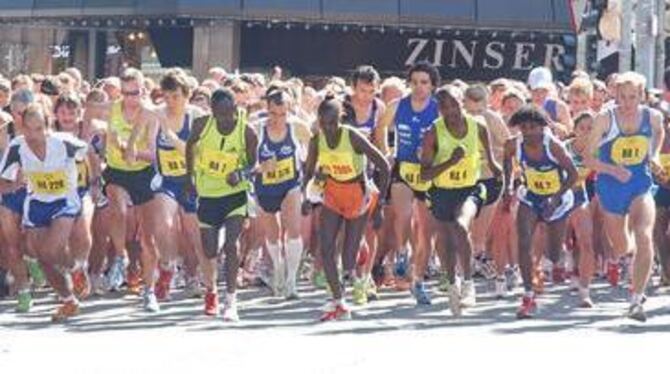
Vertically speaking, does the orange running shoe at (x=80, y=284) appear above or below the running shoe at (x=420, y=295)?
above

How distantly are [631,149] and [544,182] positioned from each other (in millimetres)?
715

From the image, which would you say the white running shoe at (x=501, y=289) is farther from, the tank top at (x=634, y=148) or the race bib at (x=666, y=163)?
the tank top at (x=634, y=148)

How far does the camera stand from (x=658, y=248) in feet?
42.3

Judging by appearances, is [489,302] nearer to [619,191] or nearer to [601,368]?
[619,191]

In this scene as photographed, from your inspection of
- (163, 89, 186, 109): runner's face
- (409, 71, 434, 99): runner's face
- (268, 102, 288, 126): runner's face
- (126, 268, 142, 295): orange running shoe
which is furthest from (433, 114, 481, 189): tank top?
(126, 268, 142, 295): orange running shoe

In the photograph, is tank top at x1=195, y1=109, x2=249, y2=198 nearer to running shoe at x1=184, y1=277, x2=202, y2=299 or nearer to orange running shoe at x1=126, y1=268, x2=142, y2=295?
running shoe at x1=184, y1=277, x2=202, y2=299

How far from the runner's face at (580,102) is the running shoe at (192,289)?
3.65 metres

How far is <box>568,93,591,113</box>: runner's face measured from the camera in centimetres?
1366

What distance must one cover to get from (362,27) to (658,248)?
23.0m

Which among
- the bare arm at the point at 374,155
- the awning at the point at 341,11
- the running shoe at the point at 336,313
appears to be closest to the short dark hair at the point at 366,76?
the bare arm at the point at 374,155

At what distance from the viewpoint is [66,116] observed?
1255 centimetres

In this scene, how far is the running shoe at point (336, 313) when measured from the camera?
37.1 feet

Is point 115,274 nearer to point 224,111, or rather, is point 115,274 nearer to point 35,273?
point 35,273

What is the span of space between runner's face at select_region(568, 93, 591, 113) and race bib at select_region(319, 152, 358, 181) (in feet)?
9.53
